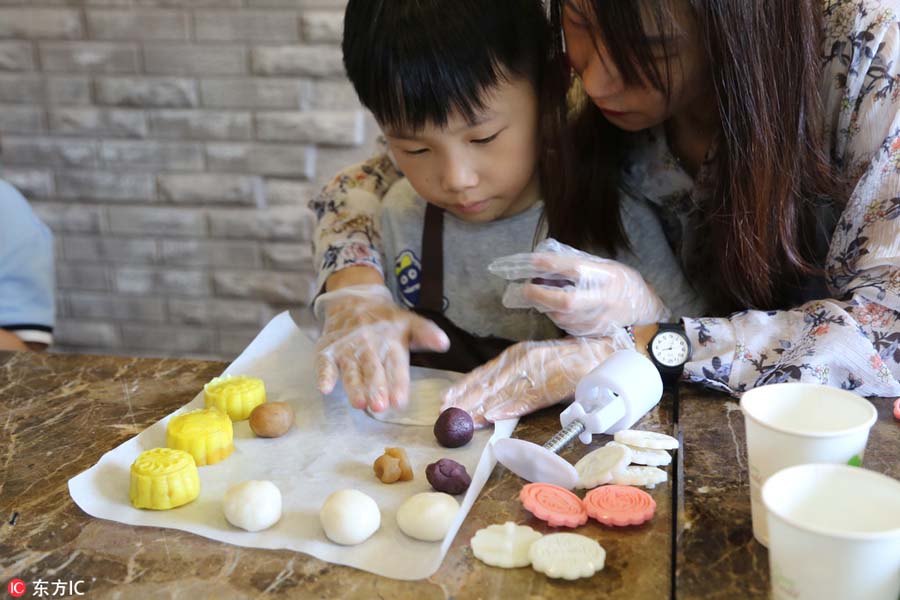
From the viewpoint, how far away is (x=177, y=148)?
2582mm

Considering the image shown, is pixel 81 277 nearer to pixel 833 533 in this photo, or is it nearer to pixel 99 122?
pixel 99 122

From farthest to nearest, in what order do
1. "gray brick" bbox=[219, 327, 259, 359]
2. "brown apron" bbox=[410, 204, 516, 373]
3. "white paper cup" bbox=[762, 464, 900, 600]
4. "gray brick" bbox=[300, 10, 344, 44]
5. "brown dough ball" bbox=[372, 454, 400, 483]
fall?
"gray brick" bbox=[219, 327, 259, 359] < "gray brick" bbox=[300, 10, 344, 44] < "brown apron" bbox=[410, 204, 516, 373] < "brown dough ball" bbox=[372, 454, 400, 483] < "white paper cup" bbox=[762, 464, 900, 600]

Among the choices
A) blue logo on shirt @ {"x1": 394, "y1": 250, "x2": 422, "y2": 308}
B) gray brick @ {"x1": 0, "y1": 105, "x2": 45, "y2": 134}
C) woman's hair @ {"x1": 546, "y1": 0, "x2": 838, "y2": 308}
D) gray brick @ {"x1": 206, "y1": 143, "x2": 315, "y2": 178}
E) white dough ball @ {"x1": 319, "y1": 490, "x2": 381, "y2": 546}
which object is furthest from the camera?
gray brick @ {"x1": 0, "y1": 105, "x2": 45, "y2": 134}

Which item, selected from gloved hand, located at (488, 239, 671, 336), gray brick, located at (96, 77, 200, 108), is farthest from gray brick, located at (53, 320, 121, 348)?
gloved hand, located at (488, 239, 671, 336)

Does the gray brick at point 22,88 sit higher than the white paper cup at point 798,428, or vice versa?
the gray brick at point 22,88

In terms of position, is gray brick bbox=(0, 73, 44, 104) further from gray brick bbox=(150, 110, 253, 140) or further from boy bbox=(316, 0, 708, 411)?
boy bbox=(316, 0, 708, 411)

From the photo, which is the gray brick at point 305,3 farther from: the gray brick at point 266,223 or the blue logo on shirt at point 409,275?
the blue logo on shirt at point 409,275

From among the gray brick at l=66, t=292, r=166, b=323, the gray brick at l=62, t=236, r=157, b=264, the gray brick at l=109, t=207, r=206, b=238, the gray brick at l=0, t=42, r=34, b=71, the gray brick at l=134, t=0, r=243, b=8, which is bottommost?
the gray brick at l=66, t=292, r=166, b=323

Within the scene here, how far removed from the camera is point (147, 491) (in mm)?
944

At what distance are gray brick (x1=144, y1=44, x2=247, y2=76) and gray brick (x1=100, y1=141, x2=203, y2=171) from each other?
0.22 m

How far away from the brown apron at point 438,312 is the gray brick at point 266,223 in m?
1.00

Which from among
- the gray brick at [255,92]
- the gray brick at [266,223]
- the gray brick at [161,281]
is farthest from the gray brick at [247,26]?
the gray brick at [161,281]

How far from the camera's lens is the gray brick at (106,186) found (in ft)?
8.64

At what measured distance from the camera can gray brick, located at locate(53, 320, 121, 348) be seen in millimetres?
2816
